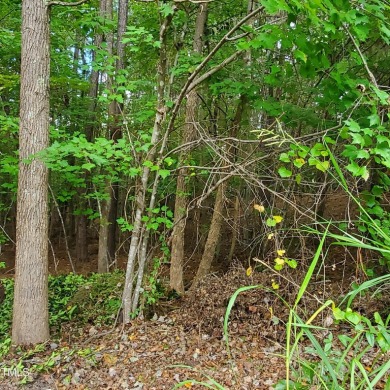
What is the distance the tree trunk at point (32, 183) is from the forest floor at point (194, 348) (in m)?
0.51

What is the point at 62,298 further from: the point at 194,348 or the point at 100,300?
the point at 194,348

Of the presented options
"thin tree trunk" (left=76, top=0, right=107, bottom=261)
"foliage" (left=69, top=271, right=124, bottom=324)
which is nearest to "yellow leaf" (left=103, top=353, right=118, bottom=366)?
"foliage" (left=69, top=271, right=124, bottom=324)

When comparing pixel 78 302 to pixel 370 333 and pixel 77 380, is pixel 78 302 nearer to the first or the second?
pixel 77 380

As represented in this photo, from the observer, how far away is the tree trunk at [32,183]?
451 centimetres

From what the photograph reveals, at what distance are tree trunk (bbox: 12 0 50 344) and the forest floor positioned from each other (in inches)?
20.0

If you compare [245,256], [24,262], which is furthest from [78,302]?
[245,256]

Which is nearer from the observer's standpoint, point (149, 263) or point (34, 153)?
point (34, 153)

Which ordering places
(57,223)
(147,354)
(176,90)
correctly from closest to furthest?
(147,354) < (176,90) < (57,223)

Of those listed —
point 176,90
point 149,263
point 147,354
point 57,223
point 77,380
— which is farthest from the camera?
point 57,223

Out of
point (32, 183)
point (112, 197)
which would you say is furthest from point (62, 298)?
point (32, 183)

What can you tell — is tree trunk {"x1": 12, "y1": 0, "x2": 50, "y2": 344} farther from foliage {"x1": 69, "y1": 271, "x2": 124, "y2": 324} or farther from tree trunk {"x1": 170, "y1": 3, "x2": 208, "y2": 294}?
tree trunk {"x1": 170, "y1": 3, "x2": 208, "y2": 294}

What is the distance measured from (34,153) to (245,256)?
5864 millimetres

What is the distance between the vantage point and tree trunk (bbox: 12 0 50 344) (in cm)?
451

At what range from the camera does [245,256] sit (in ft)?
29.0
